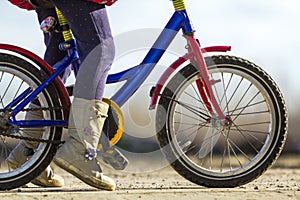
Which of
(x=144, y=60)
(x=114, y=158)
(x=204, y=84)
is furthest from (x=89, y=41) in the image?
(x=204, y=84)

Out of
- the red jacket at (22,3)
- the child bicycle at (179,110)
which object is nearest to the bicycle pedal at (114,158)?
the child bicycle at (179,110)

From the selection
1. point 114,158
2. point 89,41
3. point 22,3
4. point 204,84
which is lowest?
point 114,158

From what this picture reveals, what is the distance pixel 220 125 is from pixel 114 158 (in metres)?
0.75

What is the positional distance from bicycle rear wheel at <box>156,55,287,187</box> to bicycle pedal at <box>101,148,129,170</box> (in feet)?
0.99

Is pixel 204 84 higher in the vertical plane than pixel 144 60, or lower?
lower

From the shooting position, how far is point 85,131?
4.93 meters

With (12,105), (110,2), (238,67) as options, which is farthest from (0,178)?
(238,67)

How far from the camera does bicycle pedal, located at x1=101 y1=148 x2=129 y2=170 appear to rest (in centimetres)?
510

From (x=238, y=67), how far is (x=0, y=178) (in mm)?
1707

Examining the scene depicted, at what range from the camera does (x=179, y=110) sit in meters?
5.36

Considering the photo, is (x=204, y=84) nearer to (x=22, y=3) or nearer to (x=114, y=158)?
(x=114, y=158)

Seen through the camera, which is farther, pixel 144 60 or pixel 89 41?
pixel 144 60

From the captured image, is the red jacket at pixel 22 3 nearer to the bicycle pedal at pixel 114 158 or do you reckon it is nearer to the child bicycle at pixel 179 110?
the child bicycle at pixel 179 110

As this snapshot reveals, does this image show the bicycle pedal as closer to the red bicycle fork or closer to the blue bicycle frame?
the blue bicycle frame
